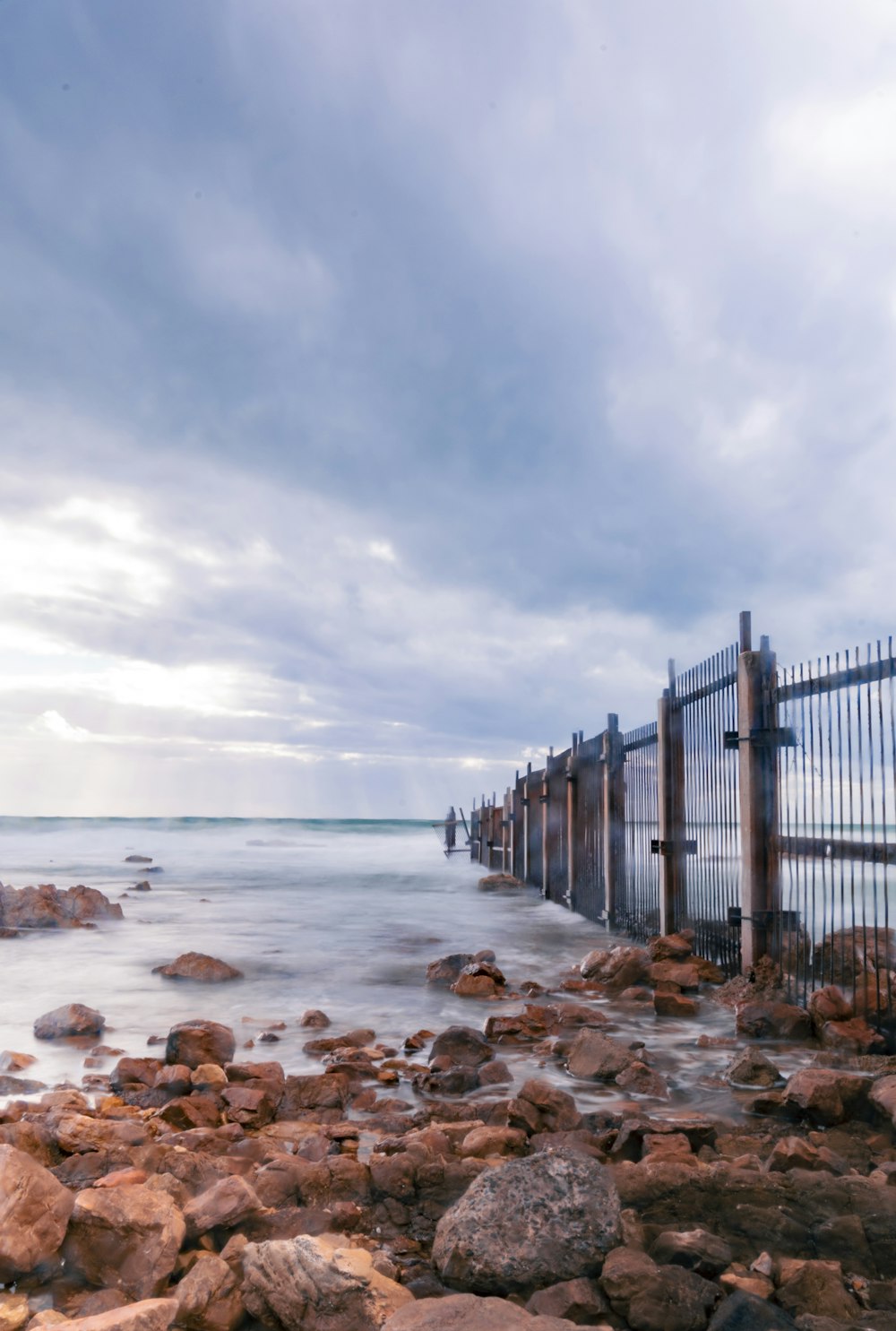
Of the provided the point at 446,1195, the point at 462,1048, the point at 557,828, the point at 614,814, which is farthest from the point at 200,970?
the point at 557,828

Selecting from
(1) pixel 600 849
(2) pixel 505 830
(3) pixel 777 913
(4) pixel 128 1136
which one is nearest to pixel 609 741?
(1) pixel 600 849

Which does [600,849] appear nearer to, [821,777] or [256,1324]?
[821,777]

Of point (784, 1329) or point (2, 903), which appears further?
point (2, 903)

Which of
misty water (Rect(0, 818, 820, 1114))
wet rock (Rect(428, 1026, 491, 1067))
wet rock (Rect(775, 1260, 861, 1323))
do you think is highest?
wet rock (Rect(775, 1260, 861, 1323))

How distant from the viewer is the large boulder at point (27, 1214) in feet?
10.6

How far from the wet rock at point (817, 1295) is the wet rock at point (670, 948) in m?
6.71

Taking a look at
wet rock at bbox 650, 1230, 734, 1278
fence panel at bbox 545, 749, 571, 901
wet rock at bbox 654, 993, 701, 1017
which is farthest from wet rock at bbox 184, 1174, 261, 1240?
fence panel at bbox 545, 749, 571, 901

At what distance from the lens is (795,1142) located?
13.3 ft

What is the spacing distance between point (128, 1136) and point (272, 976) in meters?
6.09

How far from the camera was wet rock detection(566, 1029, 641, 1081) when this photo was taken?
5887 mm

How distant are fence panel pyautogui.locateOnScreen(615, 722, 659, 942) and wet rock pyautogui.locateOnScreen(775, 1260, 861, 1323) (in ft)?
26.3

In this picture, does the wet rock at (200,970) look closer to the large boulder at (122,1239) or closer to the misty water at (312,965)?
the misty water at (312,965)

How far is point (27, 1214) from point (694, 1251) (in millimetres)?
2416

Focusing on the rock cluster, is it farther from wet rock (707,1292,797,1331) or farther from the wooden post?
the wooden post
